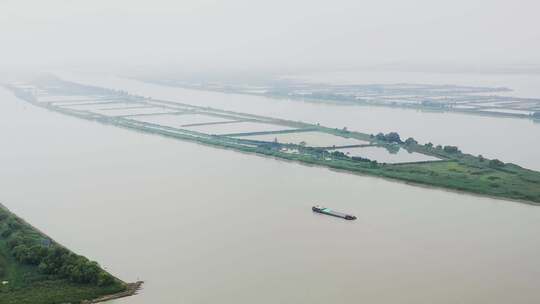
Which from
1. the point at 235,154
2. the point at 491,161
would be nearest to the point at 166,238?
the point at 235,154

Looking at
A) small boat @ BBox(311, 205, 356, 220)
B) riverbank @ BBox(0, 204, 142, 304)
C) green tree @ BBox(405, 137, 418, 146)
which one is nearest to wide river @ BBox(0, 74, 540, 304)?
small boat @ BBox(311, 205, 356, 220)

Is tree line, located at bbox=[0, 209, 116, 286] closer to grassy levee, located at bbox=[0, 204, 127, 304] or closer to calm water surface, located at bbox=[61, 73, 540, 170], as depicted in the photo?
grassy levee, located at bbox=[0, 204, 127, 304]

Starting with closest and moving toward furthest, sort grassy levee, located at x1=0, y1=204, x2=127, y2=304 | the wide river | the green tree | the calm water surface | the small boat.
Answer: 1. grassy levee, located at x1=0, y1=204, x2=127, y2=304
2. the wide river
3. the small boat
4. the calm water surface
5. the green tree

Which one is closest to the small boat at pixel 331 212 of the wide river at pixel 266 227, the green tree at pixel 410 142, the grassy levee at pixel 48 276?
the wide river at pixel 266 227

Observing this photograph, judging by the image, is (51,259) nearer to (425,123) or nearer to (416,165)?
(416,165)

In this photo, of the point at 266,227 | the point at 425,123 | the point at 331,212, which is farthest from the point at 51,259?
the point at 425,123

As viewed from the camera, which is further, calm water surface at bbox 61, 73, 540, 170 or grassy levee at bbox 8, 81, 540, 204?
calm water surface at bbox 61, 73, 540, 170

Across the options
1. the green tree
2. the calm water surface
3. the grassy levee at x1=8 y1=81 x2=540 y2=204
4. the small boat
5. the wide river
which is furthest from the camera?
the green tree
